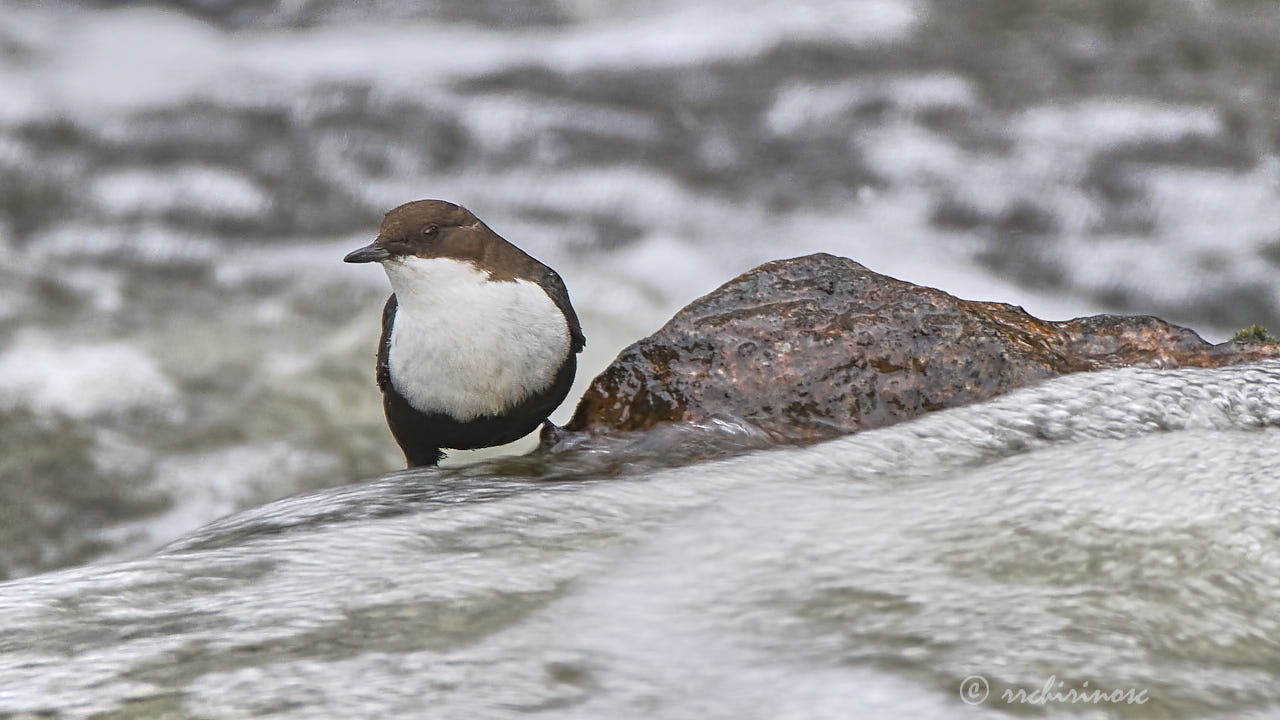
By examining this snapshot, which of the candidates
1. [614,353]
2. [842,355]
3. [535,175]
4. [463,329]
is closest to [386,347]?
[463,329]

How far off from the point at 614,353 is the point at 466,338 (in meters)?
3.73

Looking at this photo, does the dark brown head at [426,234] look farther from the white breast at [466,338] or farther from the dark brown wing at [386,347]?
the dark brown wing at [386,347]

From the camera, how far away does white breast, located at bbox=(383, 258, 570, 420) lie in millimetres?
3301

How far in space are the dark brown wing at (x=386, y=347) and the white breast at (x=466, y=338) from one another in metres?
0.11

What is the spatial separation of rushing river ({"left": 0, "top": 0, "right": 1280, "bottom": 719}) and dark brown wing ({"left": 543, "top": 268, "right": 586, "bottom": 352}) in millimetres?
429

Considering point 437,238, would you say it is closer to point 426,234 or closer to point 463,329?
point 426,234

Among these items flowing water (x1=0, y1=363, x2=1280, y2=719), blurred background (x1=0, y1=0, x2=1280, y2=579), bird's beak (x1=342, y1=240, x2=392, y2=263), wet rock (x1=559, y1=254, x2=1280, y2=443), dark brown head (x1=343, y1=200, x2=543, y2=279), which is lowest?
flowing water (x1=0, y1=363, x2=1280, y2=719)

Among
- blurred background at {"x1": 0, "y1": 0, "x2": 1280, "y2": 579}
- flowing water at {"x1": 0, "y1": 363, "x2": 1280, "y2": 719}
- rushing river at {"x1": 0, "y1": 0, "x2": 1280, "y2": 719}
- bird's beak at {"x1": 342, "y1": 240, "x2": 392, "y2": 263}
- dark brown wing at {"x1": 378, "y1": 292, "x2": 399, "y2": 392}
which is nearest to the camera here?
flowing water at {"x1": 0, "y1": 363, "x2": 1280, "y2": 719}

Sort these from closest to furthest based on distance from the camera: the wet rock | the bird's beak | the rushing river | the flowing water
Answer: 1. the flowing water
2. the rushing river
3. the bird's beak
4. the wet rock

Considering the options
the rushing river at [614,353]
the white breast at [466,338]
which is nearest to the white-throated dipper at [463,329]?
the white breast at [466,338]

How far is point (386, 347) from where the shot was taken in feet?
11.6

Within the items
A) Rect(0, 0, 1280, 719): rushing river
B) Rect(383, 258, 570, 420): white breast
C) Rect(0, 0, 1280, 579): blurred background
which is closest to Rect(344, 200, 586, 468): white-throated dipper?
Rect(383, 258, 570, 420): white breast

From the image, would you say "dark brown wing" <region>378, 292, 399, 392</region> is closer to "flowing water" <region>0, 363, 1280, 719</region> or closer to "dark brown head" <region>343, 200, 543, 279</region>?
"dark brown head" <region>343, 200, 543, 279</region>

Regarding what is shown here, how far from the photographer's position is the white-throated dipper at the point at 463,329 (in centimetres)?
331
